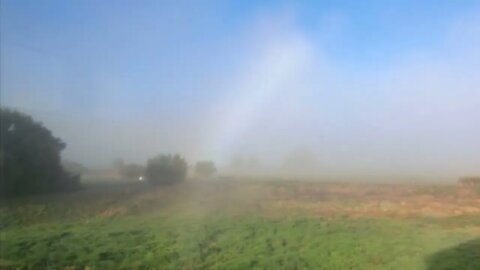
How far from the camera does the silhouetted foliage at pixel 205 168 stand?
10.2m

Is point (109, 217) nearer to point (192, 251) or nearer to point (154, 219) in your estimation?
point (154, 219)

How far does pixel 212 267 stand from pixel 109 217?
10.5 ft

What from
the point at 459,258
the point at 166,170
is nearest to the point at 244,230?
the point at 166,170

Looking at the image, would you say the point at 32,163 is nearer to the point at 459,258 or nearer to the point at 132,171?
the point at 132,171

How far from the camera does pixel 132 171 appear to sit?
11.0 m

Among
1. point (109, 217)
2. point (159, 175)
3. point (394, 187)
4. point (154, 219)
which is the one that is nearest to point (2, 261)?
point (109, 217)

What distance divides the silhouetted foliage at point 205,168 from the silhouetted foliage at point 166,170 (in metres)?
0.27

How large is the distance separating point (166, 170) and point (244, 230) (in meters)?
2.80

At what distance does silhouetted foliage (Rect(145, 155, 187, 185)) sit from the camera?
33.8 feet

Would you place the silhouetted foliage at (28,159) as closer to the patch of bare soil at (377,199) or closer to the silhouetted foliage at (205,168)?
the silhouetted foliage at (205,168)

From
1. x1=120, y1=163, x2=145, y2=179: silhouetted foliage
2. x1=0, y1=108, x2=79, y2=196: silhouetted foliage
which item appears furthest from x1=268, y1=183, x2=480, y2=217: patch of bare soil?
x1=0, y1=108, x2=79, y2=196: silhouetted foliage

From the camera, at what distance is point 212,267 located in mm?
7309

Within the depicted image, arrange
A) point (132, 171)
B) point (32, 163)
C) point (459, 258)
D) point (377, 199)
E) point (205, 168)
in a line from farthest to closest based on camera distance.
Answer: point (32, 163) → point (132, 171) → point (205, 168) → point (377, 199) → point (459, 258)

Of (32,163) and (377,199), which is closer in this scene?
(377,199)
